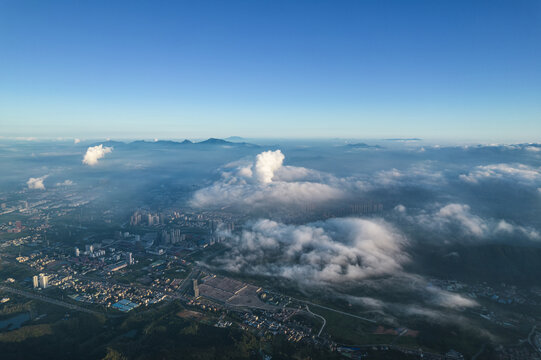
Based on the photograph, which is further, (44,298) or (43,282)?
(43,282)

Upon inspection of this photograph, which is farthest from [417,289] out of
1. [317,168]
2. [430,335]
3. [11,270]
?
[317,168]

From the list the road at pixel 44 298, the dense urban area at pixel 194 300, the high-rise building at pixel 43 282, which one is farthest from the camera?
the high-rise building at pixel 43 282

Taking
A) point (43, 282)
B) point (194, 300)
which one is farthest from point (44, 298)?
point (194, 300)

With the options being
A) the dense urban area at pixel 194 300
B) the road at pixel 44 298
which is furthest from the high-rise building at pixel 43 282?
the road at pixel 44 298

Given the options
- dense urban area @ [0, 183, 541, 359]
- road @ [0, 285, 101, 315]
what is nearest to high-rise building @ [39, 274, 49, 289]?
dense urban area @ [0, 183, 541, 359]

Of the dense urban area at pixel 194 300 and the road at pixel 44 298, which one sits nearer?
the dense urban area at pixel 194 300

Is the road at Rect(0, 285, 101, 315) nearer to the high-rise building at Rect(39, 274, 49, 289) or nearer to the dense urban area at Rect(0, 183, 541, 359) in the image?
the dense urban area at Rect(0, 183, 541, 359)

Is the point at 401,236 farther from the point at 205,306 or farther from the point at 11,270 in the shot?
the point at 11,270

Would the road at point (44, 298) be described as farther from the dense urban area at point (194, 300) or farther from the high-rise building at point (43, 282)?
the high-rise building at point (43, 282)

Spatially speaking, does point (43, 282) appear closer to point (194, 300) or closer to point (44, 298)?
point (44, 298)

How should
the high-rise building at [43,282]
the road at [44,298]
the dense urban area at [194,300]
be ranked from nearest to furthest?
the dense urban area at [194,300]
the road at [44,298]
the high-rise building at [43,282]

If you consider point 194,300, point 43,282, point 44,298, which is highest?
point 43,282

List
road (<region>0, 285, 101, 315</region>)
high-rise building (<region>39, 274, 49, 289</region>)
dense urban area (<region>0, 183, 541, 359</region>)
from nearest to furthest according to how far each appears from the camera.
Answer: dense urban area (<region>0, 183, 541, 359</region>) < road (<region>0, 285, 101, 315</region>) < high-rise building (<region>39, 274, 49, 289</region>)

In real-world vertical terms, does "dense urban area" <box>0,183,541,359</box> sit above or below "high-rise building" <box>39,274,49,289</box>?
below
